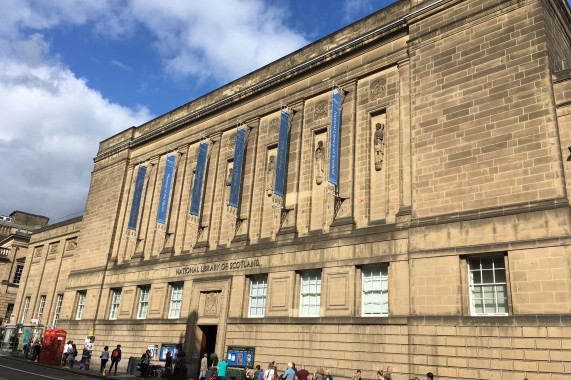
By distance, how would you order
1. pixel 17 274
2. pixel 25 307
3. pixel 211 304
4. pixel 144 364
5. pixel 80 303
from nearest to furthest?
pixel 144 364
pixel 211 304
pixel 80 303
pixel 25 307
pixel 17 274

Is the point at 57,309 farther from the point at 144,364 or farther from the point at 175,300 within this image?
the point at 144,364

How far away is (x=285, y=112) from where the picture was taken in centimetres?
2375

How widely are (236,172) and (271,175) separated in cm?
190

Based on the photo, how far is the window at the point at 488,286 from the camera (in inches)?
590

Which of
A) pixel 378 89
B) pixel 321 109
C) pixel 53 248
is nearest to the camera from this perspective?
pixel 378 89

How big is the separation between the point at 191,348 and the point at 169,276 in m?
4.58

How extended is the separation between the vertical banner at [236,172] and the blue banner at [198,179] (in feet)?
8.14

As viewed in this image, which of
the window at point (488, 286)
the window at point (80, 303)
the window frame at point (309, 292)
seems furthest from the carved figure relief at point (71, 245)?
the window at point (488, 286)

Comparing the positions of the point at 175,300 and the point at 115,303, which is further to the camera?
the point at 115,303

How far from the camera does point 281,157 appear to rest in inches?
901

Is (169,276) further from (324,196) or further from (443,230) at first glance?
(443,230)

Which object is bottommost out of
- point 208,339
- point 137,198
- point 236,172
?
point 208,339

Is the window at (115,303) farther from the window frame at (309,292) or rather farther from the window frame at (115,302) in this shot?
the window frame at (309,292)

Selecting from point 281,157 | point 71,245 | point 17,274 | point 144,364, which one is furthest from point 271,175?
point 17,274
